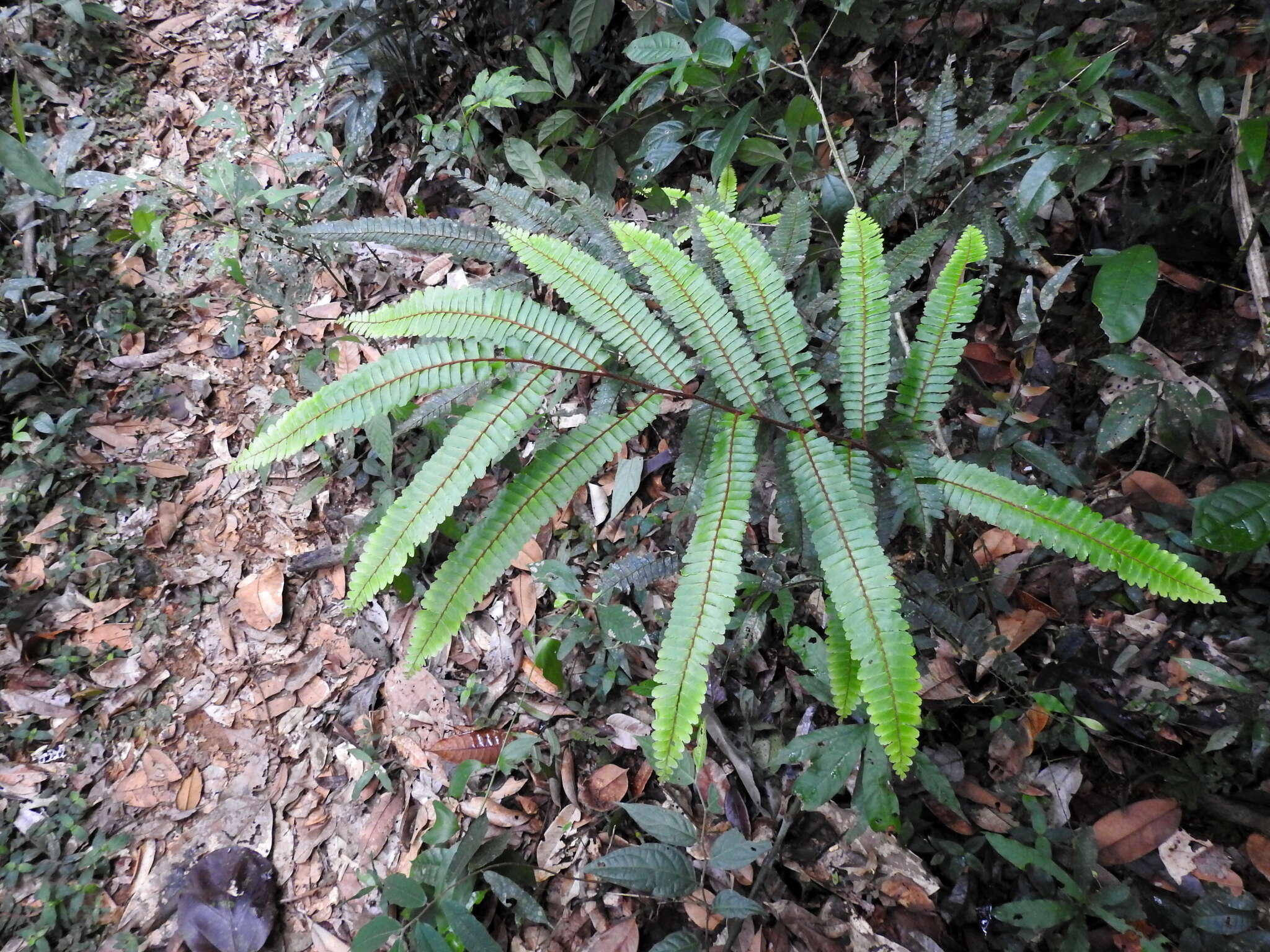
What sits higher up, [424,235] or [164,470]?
[424,235]

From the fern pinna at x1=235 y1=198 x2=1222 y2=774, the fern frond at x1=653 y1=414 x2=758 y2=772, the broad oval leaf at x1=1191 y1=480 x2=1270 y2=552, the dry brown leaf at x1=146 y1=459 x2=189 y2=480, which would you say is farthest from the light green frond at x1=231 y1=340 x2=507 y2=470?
the dry brown leaf at x1=146 y1=459 x2=189 y2=480

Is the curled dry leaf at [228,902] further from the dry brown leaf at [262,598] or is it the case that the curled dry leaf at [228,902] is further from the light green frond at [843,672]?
the light green frond at [843,672]

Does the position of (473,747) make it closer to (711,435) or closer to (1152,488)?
(711,435)

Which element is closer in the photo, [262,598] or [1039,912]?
[1039,912]

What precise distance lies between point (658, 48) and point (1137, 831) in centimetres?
284

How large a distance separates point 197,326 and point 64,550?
1.40 metres

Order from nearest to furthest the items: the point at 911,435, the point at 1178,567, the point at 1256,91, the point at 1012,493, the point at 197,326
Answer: the point at 1178,567, the point at 1012,493, the point at 911,435, the point at 1256,91, the point at 197,326

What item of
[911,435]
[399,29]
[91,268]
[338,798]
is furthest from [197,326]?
[911,435]

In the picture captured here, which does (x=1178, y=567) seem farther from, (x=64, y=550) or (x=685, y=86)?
(x=64, y=550)

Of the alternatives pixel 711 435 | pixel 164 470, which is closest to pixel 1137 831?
pixel 711 435

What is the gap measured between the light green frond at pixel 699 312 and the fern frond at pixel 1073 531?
0.50m

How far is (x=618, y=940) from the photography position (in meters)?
2.04

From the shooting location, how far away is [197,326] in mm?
3844

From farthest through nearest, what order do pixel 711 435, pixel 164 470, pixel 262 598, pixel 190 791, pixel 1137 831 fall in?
pixel 164 470 < pixel 262 598 < pixel 190 791 < pixel 1137 831 < pixel 711 435
